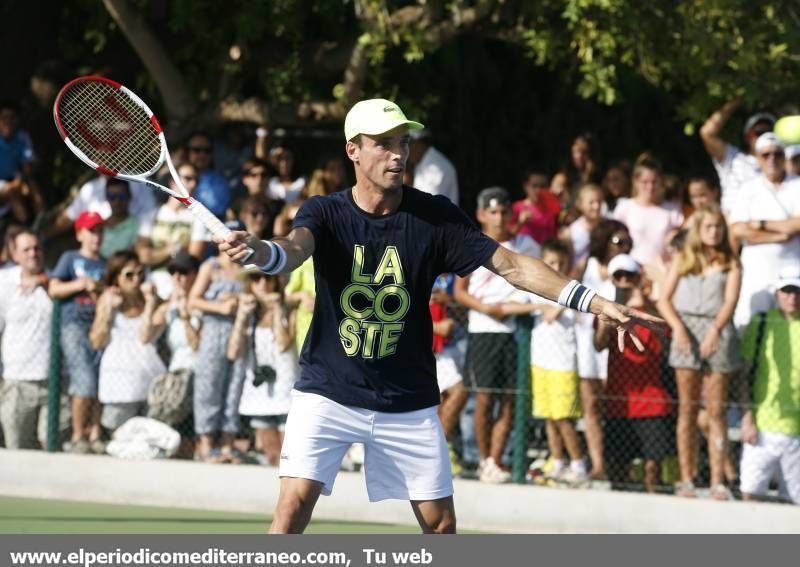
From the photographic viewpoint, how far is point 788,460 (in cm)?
1061

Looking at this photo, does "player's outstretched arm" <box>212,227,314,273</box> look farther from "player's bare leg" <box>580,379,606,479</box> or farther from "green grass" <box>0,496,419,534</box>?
"player's bare leg" <box>580,379,606,479</box>

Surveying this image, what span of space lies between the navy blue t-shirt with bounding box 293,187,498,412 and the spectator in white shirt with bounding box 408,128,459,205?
5.62 m

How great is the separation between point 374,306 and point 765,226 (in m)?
4.78

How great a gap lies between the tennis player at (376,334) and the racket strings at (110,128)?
1063 mm

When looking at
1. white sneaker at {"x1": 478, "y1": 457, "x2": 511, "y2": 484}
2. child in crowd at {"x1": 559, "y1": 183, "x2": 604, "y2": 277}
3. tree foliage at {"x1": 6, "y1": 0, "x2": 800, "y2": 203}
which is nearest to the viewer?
white sneaker at {"x1": 478, "y1": 457, "x2": 511, "y2": 484}

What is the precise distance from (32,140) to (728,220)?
6.95m

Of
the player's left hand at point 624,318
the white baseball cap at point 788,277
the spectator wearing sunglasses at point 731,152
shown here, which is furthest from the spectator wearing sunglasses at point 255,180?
the player's left hand at point 624,318

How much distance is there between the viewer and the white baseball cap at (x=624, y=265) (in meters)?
11.0

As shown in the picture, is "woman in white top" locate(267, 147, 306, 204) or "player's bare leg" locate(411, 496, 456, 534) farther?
"woman in white top" locate(267, 147, 306, 204)

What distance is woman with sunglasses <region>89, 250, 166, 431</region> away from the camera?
40.4 ft

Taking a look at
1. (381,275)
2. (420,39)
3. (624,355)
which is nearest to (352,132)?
(381,275)
